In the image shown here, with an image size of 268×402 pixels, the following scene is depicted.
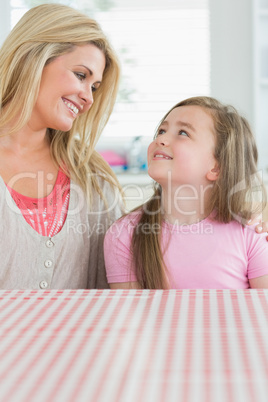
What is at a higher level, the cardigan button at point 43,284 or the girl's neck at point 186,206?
the girl's neck at point 186,206

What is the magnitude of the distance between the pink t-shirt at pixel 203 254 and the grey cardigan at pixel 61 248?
0.33ft

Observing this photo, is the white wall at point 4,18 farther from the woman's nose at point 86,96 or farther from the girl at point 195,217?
the girl at point 195,217

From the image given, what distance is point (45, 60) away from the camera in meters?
1.68

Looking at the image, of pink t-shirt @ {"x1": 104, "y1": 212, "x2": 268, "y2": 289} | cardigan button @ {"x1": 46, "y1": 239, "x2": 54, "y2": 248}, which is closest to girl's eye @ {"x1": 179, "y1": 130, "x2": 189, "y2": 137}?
pink t-shirt @ {"x1": 104, "y1": 212, "x2": 268, "y2": 289}

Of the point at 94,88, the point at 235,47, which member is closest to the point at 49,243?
the point at 94,88

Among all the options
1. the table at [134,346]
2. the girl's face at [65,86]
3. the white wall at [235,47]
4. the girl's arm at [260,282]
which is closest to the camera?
the table at [134,346]

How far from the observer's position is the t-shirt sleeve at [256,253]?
1.51 m

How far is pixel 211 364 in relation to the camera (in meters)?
0.62

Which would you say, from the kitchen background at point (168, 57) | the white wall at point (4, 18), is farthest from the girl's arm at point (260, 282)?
the white wall at point (4, 18)

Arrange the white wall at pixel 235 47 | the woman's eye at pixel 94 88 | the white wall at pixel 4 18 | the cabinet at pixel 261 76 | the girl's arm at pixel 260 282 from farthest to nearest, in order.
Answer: the white wall at pixel 4 18 → the white wall at pixel 235 47 → the cabinet at pixel 261 76 → the woman's eye at pixel 94 88 → the girl's arm at pixel 260 282

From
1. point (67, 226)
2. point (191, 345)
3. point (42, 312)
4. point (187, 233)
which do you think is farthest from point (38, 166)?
point (191, 345)

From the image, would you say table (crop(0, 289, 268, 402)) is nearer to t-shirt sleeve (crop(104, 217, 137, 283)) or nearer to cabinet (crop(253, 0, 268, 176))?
t-shirt sleeve (crop(104, 217, 137, 283))

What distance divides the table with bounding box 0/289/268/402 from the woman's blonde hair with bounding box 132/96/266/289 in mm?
586

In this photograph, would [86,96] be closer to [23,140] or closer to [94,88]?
[94,88]
